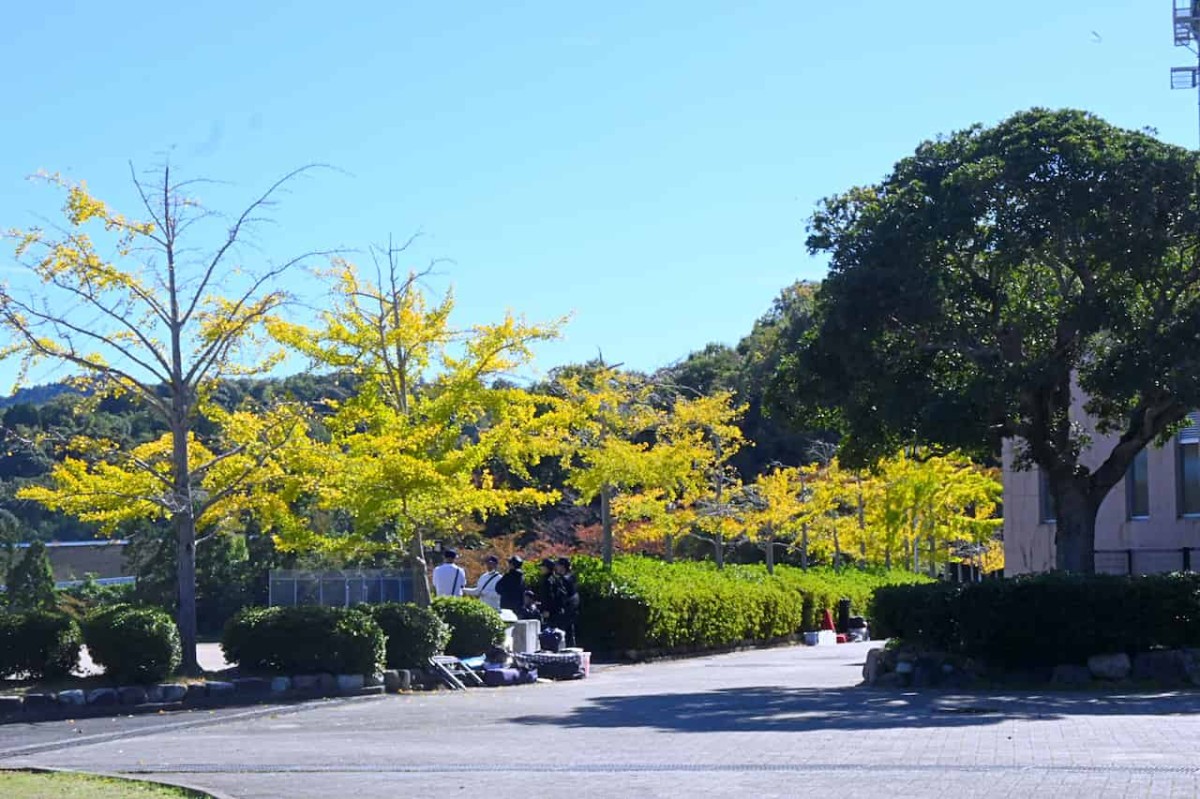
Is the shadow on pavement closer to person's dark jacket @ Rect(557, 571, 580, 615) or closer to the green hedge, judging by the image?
person's dark jacket @ Rect(557, 571, 580, 615)

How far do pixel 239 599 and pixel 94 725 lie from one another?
90.9ft

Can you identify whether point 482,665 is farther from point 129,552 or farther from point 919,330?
point 129,552

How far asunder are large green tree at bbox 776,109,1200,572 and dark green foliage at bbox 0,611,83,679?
10604 millimetres

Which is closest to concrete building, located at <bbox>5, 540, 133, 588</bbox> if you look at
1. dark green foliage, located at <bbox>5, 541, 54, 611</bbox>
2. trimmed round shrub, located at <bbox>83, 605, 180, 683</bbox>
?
dark green foliage, located at <bbox>5, 541, 54, 611</bbox>

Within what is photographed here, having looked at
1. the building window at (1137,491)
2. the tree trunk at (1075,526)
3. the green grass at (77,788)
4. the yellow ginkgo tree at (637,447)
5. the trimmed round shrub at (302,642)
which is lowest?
the green grass at (77,788)

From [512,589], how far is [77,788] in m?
13.5

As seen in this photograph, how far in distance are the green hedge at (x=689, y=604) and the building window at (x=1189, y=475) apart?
9068 millimetres

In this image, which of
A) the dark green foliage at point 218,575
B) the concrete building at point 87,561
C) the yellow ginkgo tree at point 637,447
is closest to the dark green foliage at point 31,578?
the dark green foliage at point 218,575

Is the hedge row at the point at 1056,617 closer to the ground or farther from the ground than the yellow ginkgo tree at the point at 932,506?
closer to the ground

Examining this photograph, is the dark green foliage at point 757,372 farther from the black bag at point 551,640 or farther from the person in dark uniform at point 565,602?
the black bag at point 551,640

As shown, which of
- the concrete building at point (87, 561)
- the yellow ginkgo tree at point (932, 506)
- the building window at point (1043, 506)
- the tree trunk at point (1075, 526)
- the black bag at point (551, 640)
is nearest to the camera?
the tree trunk at point (1075, 526)

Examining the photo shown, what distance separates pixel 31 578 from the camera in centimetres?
4094

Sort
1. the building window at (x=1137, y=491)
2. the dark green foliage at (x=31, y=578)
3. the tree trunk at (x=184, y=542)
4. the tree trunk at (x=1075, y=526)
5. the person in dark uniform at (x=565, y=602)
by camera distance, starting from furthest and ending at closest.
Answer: the dark green foliage at (x=31, y=578)
the building window at (x=1137, y=491)
the person in dark uniform at (x=565, y=602)
the tree trunk at (x=1075, y=526)
the tree trunk at (x=184, y=542)

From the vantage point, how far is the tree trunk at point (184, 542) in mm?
18734
